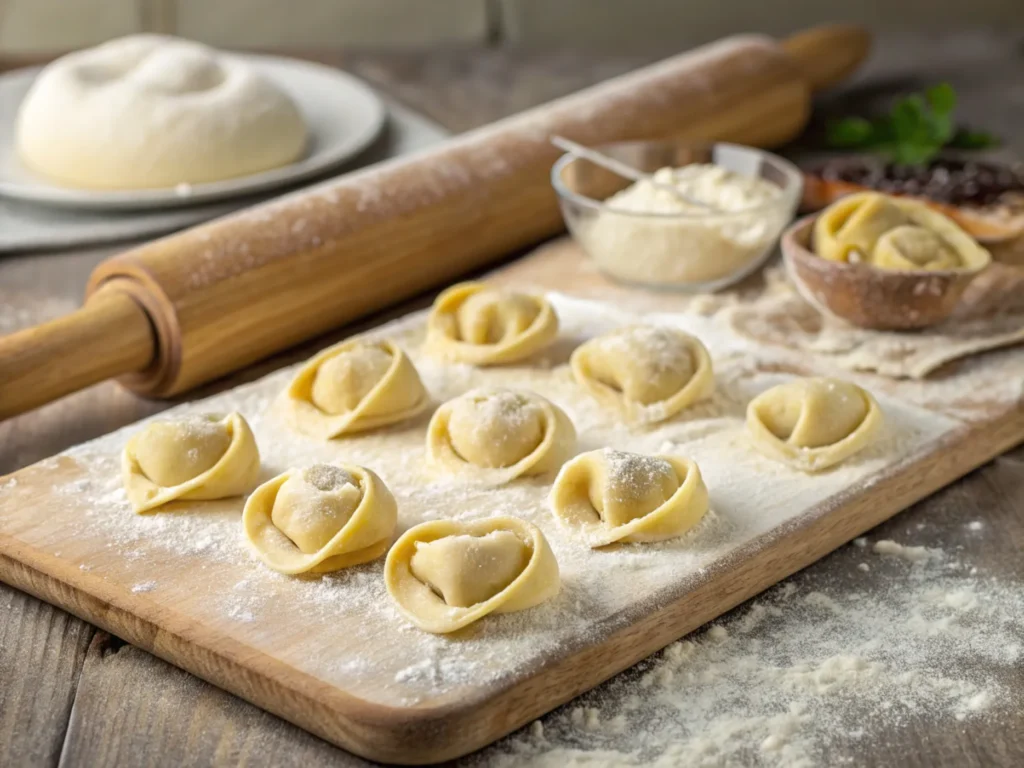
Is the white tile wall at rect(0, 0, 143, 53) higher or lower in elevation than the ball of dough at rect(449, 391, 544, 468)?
lower

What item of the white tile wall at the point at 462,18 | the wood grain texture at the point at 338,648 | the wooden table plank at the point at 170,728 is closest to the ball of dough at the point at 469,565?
the wood grain texture at the point at 338,648

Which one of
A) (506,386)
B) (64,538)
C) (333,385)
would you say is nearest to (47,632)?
(64,538)

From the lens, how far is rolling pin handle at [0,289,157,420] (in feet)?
6.31

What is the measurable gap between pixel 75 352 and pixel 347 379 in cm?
43

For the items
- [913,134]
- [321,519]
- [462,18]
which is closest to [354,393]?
[321,519]

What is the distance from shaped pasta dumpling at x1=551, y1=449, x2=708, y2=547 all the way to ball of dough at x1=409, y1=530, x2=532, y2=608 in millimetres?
146

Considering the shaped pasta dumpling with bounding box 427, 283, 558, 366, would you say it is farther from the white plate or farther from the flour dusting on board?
the white plate

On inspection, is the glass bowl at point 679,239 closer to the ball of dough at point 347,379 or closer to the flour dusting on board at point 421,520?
the flour dusting on board at point 421,520

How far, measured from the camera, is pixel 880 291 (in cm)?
214

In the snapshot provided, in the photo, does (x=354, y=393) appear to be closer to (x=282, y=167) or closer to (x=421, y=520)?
(x=421, y=520)

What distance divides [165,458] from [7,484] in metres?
0.23

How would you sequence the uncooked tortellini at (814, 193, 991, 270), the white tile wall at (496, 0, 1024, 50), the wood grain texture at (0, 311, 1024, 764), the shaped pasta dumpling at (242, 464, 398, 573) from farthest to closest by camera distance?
the white tile wall at (496, 0, 1024, 50) → the uncooked tortellini at (814, 193, 991, 270) → the shaped pasta dumpling at (242, 464, 398, 573) → the wood grain texture at (0, 311, 1024, 764)

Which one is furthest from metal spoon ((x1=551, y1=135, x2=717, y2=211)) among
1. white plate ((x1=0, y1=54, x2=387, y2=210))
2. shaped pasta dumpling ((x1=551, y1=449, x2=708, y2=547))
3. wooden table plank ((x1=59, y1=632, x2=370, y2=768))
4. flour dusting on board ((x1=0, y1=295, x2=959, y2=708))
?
wooden table plank ((x1=59, y1=632, x2=370, y2=768))

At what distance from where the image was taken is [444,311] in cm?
220
